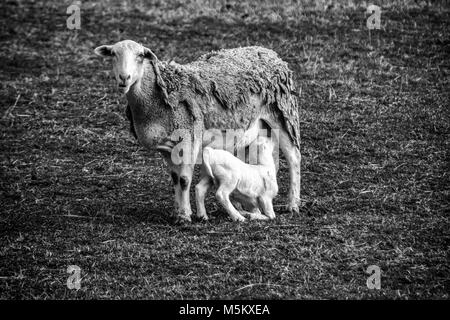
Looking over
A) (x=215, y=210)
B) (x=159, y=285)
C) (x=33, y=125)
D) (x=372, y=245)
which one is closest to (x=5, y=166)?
(x=33, y=125)

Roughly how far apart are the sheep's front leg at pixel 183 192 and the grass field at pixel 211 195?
22 cm

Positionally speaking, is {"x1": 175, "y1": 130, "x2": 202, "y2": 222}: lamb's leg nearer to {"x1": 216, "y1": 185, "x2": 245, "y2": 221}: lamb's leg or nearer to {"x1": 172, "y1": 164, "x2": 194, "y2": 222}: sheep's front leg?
{"x1": 172, "y1": 164, "x2": 194, "y2": 222}: sheep's front leg

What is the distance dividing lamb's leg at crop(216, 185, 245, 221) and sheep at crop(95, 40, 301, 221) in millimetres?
373

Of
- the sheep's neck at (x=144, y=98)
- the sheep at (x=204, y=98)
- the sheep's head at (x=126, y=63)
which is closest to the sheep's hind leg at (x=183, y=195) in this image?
the sheep at (x=204, y=98)

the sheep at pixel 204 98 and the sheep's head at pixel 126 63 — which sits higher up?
the sheep's head at pixel 126 63

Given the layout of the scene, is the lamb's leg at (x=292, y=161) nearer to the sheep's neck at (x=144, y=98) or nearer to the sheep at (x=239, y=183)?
the sheep at (x=239, y=183)

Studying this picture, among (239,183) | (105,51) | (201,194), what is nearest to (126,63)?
(105,51)

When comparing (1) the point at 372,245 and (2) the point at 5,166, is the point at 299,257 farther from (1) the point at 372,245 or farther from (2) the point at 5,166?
(2) the point at 5,166

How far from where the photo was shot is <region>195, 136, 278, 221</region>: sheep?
9.66m

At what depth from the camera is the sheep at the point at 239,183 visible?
31.7 ft

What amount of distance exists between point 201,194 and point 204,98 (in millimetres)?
1087

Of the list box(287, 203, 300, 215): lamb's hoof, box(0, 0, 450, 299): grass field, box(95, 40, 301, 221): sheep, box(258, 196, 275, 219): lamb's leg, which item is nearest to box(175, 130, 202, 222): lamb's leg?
box(95, 40, 301, 221): sheep

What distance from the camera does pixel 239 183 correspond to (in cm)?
981

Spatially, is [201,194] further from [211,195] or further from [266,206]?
[211,195]
